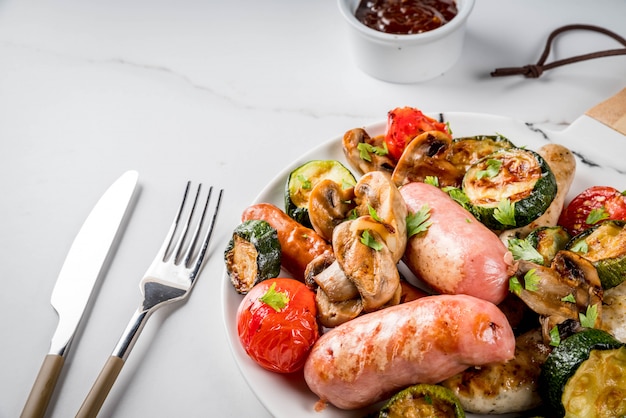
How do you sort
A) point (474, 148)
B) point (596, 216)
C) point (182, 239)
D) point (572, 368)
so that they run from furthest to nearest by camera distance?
point (182, 239) → point (474, 148) → point (596, 216) → point (572, 368)

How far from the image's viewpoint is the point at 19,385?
2.30 m

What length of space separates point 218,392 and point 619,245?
1377 millimetres

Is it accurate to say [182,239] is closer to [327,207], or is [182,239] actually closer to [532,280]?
[327,207]

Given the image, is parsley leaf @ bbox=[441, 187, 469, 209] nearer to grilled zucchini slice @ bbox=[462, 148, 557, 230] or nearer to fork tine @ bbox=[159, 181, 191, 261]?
grilled zucchini slice @ bbox=[462, 148, 557, 230]

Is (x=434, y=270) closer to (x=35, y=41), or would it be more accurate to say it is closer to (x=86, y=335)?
(x=86, y=335)

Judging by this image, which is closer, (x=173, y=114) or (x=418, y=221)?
(x=418, y=221)

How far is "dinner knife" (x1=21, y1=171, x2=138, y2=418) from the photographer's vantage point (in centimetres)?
210

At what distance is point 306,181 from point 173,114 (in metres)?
1.12

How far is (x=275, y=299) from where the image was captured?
1940 mm

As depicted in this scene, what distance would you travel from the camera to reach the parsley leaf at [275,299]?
193 cm

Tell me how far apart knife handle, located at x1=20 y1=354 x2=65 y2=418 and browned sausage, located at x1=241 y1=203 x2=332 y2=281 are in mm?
813

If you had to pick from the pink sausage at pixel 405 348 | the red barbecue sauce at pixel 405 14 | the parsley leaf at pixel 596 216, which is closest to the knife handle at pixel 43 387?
the pink sausage at pixel 405 348

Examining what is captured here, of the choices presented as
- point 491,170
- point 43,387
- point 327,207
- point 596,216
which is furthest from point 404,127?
point 43,387

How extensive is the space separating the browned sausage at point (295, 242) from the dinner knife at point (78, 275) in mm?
703
